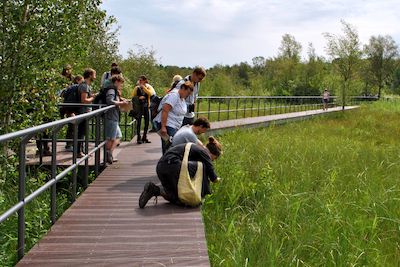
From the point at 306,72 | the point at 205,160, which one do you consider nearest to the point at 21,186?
the point at 205,160

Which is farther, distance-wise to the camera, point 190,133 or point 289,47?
point 289,47

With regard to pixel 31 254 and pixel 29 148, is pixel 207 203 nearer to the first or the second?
pixel 31 254

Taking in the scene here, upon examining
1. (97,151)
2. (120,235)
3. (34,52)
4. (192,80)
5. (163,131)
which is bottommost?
(120,235)

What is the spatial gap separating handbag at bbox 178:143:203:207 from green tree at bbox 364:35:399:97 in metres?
62.1

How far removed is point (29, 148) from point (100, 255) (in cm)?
619

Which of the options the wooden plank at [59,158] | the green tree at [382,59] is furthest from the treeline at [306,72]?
the wooden plank at [59,158]

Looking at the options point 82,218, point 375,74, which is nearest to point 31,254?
point 82,218

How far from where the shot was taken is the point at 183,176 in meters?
5.23

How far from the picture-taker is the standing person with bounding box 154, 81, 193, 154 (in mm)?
6746

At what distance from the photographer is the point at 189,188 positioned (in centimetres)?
521

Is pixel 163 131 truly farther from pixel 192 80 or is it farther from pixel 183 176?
pixel 183 176

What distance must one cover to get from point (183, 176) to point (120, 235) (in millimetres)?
1148

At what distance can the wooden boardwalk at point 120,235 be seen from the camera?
3.64 m

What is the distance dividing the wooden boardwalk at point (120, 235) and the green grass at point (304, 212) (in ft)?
1.07
